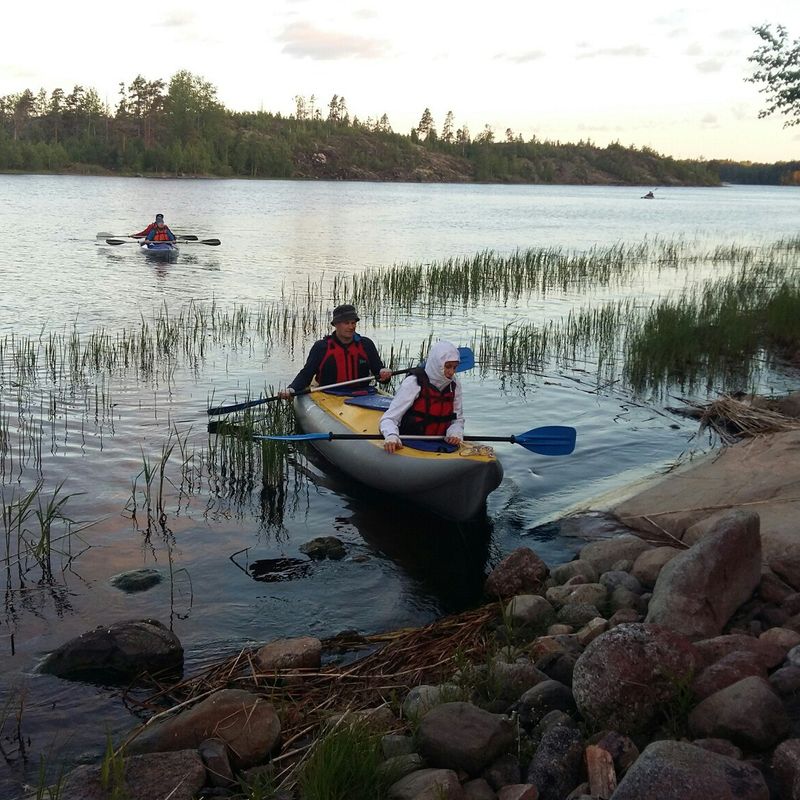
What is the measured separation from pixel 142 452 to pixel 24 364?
13.9 feet

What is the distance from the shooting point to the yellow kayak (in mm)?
7754

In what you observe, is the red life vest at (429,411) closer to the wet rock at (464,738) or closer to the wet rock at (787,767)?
the wet rock at (464,738)

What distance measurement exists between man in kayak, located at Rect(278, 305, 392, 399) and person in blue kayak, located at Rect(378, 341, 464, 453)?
1920 millimetres

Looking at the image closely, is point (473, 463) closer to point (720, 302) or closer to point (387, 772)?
point (387, 772)

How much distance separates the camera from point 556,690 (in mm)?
4215

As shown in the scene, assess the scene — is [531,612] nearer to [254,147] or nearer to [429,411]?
[429,411]

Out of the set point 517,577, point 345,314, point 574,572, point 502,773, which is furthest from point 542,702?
point 345,314

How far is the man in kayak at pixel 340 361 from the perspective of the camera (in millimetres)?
9969

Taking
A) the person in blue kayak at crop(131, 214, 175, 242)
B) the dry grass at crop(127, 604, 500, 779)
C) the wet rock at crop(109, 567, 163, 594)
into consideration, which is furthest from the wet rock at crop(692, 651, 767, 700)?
the person in blue kayak at crop(131, 214, 175, 242)

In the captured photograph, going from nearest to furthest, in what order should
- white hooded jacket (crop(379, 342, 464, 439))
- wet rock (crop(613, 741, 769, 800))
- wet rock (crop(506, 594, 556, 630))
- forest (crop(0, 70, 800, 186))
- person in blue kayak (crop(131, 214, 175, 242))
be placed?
wet rock (crop(613, 741, 769, 800)), wet rock (crop(506, 594, 556, 630)), white hooded jacket (crop(379, 342, 464, 439)), person in blue kayak (crop(131, 214, 175, 242)), forest (crop(0, 70, 800, 186))

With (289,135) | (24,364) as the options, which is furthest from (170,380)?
(289,135)

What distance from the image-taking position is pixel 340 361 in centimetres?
1008

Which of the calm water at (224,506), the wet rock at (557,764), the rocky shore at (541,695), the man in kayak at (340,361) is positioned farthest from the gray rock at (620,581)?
the man in kayak at (340,361)

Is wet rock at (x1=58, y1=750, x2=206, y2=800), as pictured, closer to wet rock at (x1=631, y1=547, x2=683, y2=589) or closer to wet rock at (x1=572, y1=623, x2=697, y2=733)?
wet rock at (x1=572, y1=623, x2=697, y2=733)
